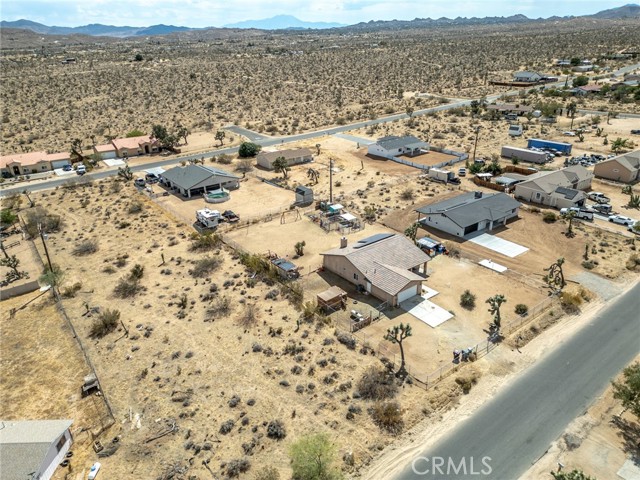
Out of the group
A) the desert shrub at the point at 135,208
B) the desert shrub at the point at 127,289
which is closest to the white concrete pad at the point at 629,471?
the desert shrub at the point at 127,289

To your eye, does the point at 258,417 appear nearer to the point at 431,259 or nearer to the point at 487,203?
the point at 431,259

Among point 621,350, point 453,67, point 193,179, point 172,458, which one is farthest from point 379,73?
point 172,458

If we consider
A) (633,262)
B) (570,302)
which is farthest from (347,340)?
(633,262)

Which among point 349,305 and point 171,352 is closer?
point 171,352

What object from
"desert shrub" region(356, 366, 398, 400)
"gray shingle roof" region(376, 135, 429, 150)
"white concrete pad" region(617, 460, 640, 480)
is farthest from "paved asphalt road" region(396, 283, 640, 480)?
"gray shingle roof" region(376, 135, 429, 150)

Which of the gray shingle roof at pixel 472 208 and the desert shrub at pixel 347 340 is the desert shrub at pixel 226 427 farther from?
the gray shingle roof at pixel 472 208

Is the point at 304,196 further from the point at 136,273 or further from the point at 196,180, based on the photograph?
the point at 136,273
